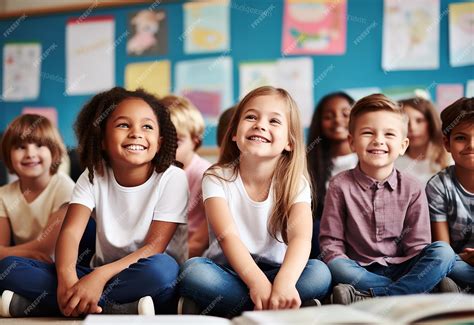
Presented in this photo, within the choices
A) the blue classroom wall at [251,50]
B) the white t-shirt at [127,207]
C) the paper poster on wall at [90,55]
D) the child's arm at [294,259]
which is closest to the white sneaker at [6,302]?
the white t-shirt at [127,207]

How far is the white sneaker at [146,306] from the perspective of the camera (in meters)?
1.34

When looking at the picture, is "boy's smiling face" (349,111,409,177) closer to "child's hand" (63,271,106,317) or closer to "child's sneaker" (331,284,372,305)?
"child's sneaker" (331,284,372,305)

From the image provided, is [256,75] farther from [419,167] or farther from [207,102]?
[419,167]

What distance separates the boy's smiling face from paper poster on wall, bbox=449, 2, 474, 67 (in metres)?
1.09

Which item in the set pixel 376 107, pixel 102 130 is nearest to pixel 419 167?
pixel 376 107

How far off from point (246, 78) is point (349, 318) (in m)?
2.05

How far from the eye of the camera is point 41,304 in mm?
1424

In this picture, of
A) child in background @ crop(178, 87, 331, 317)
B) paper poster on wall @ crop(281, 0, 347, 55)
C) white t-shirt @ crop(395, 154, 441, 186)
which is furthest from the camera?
paper poster on wall @ crop(281, 0, 347, 55)

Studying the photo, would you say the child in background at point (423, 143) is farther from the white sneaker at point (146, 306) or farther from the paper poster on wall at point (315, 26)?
the white sneaker at point (146, 306)

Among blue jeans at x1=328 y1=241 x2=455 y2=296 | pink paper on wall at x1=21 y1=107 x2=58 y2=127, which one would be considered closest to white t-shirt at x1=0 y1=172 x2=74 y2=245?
blue jeans at x1=328 y1=241 x2=455 y2=296

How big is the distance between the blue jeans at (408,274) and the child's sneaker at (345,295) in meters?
0.04

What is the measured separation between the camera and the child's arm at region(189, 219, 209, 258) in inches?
72.4

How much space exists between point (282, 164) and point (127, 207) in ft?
1.43

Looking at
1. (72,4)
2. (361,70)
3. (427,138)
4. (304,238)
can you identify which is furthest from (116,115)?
(72,4)
